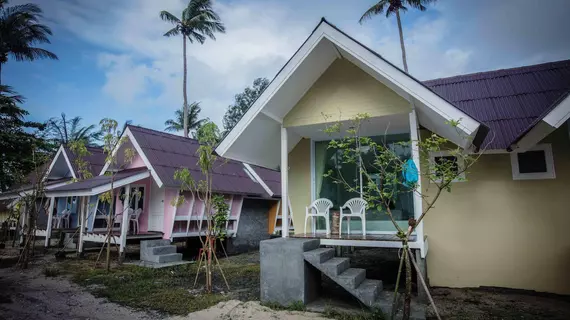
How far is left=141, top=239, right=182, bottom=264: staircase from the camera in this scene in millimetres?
10078

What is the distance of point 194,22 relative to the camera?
90.7 feet

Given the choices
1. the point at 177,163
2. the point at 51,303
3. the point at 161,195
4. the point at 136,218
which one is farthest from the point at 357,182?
the point at 136,218

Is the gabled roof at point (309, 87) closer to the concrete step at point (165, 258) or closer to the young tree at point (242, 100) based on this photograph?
the concrete step at point (165, 258)

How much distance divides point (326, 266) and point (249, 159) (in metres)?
3.77

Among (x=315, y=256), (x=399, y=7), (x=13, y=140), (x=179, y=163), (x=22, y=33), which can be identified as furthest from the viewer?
(x=22, y=33)

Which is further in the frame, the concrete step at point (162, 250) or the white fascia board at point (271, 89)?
the concrete step at point (162, 250)

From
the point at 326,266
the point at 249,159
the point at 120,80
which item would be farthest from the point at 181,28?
the point at 326,266

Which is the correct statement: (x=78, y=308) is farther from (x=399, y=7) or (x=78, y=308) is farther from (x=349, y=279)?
(x=399, y=7)

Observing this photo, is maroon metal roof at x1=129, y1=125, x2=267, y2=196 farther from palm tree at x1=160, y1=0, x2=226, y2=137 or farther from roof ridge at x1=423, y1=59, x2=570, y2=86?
palm tree at x1=160, y1=0, x2=226, y2=137

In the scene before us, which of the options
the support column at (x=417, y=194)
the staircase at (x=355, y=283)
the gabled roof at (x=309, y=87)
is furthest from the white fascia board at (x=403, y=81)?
the staircase at (x=355, y=283)

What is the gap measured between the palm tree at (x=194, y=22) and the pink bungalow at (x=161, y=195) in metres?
15.4

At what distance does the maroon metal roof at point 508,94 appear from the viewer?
22.6 feet

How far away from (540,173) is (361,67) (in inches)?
170

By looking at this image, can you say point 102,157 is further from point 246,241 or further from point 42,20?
point 42,20
